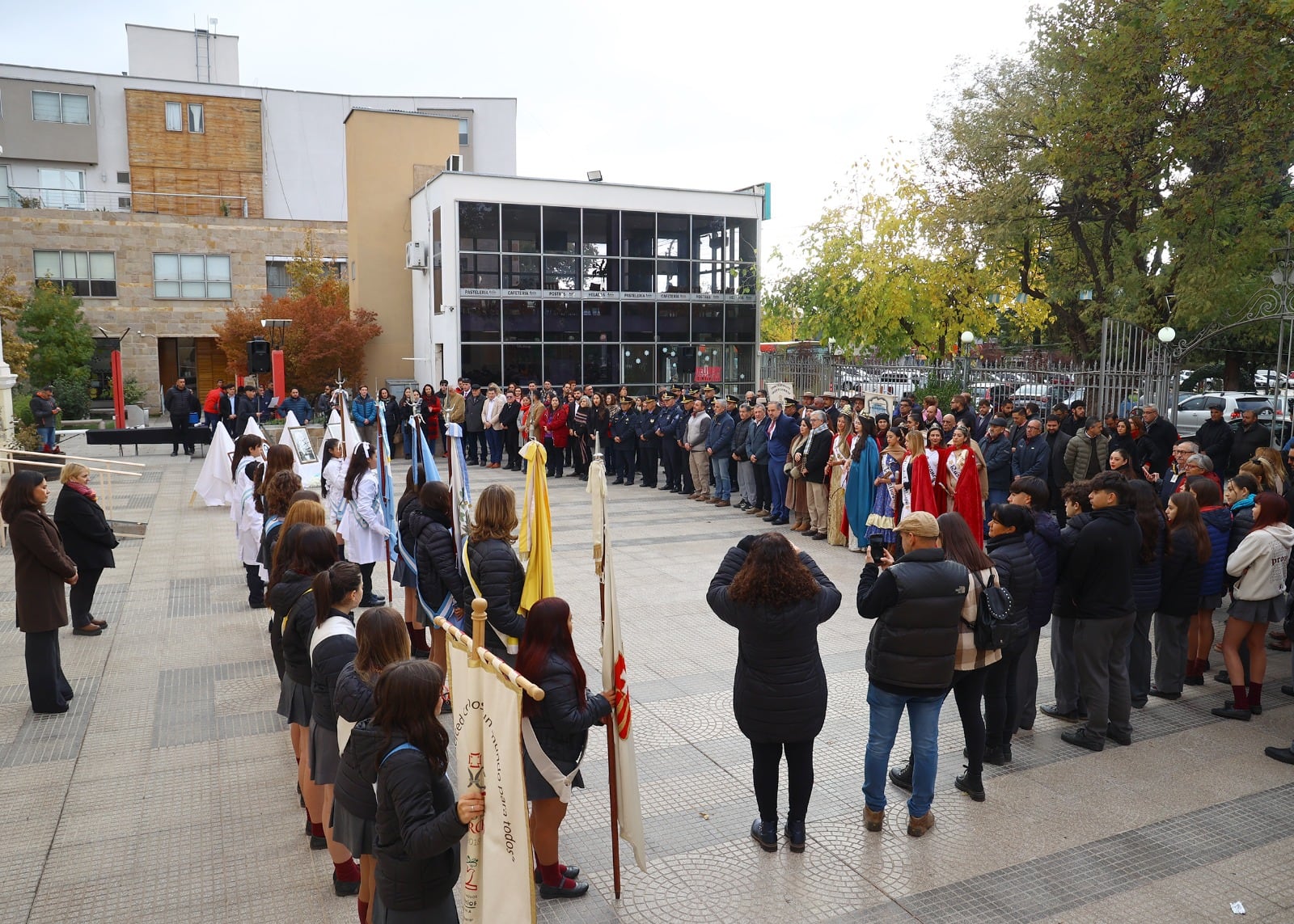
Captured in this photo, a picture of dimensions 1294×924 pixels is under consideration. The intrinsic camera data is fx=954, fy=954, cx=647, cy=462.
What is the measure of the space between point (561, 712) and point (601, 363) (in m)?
24.3

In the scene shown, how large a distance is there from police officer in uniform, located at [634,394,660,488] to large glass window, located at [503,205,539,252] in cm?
962

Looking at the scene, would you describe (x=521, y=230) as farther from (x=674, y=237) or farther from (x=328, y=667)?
(x=328, y=667)

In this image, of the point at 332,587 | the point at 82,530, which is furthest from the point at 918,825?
the point at 82,530

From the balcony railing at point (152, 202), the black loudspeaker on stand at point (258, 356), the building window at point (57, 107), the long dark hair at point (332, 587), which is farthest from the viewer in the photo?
the building window at point (57, 107)

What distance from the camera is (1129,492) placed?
656cm

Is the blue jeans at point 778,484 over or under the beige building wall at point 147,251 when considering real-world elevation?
under

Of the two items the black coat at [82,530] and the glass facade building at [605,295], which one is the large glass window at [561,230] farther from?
the black coat at [82,530]

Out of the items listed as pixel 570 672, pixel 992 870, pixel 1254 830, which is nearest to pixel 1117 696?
pixel 1254 830

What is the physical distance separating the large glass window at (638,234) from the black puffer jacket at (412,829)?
25830mm

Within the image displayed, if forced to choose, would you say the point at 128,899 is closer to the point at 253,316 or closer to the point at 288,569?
the point at 288,569

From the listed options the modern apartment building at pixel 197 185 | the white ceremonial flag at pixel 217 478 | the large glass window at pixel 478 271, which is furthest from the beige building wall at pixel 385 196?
the white ceremonial flag at pixel 217 478

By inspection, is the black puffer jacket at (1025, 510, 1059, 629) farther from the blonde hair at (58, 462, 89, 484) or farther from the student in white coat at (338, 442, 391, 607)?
the blonde hair at (58, 462, 89, 484)

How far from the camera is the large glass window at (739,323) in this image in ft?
97.5

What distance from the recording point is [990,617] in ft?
18.2
